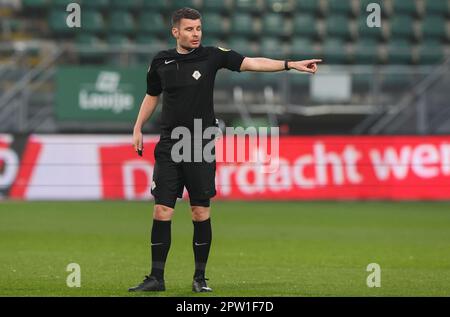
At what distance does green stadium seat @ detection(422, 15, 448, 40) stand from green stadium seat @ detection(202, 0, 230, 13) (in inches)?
199

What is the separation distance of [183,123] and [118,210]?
11.0 meters

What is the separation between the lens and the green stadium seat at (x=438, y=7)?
2692 centimetres

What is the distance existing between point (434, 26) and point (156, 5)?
7.02m

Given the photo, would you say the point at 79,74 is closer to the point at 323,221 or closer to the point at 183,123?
the point at 323,221

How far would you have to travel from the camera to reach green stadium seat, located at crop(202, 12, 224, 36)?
25828 millimetres

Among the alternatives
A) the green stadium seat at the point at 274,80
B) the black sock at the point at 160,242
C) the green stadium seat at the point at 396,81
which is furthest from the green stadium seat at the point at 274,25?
the black sock at the point at 160,242

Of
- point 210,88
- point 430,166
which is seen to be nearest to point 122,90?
point 430,166

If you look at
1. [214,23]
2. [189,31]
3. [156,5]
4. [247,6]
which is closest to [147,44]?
[156,5]

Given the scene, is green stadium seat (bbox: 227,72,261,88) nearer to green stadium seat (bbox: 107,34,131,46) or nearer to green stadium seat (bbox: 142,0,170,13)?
green stadium seat (bbox: 142,0,170,13)

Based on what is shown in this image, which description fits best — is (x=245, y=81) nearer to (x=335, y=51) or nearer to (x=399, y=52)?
(x=335, y=51)

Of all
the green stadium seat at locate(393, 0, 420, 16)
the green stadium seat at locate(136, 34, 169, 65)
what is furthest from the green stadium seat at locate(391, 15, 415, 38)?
the green stadium seat at locate(136, 34, 169, 65)

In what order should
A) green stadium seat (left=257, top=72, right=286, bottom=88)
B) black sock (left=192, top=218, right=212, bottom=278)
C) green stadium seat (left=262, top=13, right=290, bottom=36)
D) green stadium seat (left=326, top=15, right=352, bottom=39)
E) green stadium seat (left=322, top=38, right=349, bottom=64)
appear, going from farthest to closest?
1. green stadium seat (left=326, top=15, right=352, bottom=39)
2. green stadium seat (left=262, top=13, right=290, bottom=36)
3. green stadium seat (left=322, top=38, right=349, bottom=64)
4. green stadium seat (left=257, top=72, right=286, bottom=88)
5. black sock (left=192, top=218, right=212, bottom=278)

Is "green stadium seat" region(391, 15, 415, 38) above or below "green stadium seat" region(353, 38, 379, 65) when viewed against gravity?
above

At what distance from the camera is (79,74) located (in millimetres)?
22828
